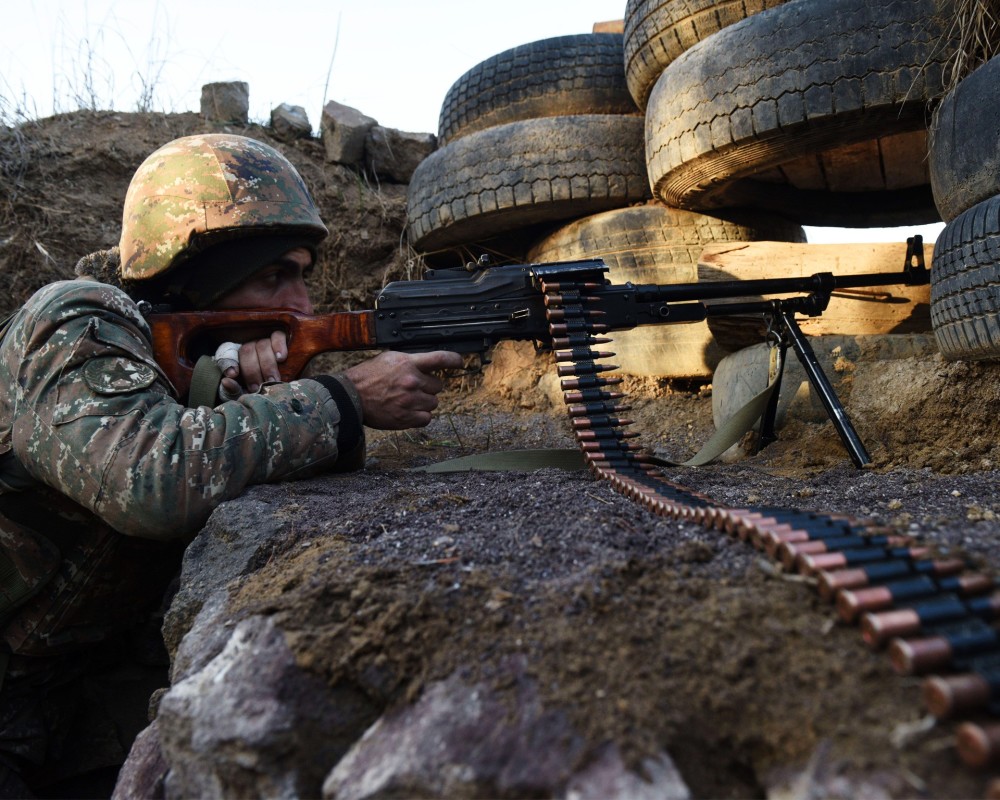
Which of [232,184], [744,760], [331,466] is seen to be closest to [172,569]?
[331,466]

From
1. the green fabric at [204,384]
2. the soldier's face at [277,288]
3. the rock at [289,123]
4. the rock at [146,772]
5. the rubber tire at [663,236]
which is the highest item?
the rock at [289,123]

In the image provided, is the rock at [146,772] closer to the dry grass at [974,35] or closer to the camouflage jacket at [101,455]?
the camouflage jacket at [101,455]

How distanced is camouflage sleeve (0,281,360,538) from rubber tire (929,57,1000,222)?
253 cm

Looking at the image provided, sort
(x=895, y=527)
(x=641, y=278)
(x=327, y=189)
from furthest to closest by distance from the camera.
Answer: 1. (x=327, y=189)
2. (x=641, y=278)
3. (x=895, y=527)

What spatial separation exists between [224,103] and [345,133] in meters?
1.07

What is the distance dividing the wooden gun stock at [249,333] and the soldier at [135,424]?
8 cm

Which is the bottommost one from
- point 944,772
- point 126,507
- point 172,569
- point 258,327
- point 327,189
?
point 172,569

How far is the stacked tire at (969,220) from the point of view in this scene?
2.67 meters

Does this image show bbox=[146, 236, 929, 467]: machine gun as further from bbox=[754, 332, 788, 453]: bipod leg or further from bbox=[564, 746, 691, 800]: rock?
bbox=[564, 746, 691, 800]: rock

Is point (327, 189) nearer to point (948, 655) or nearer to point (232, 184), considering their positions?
point (232, 184)

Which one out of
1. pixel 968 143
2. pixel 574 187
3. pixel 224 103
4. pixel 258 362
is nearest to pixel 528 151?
pixel 574 187

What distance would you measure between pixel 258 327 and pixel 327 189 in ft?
10.4

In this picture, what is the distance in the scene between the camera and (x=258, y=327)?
127 inches

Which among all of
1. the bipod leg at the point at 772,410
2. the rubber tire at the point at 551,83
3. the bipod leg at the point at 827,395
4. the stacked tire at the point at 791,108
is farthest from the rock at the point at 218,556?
the rubber tire at the point at 551,83
